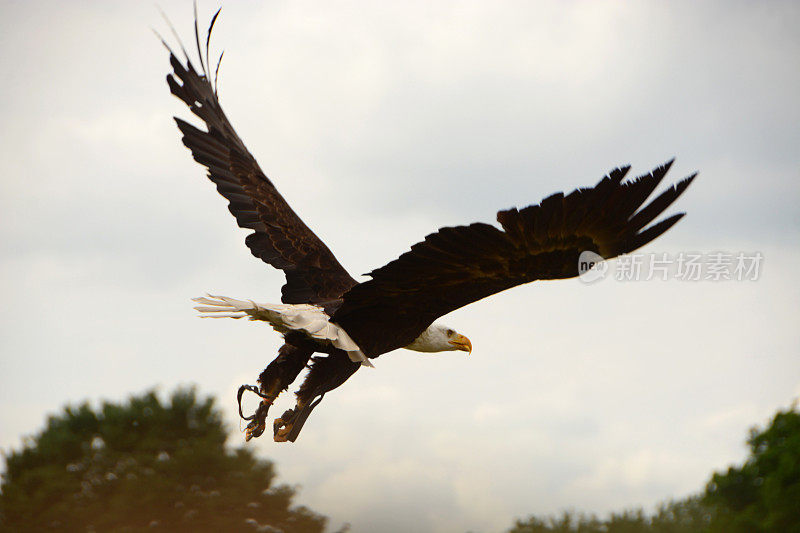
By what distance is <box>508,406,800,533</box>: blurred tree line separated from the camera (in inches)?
504

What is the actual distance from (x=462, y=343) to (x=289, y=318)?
4.31 feet

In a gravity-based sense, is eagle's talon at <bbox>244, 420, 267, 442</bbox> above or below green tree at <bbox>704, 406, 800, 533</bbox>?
below

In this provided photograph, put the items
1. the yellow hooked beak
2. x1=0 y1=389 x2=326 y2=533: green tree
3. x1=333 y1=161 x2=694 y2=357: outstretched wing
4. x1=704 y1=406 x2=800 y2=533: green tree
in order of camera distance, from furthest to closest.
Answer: x1=704 y1=406 x2=800 y2=533: green tree → x1=0 y1=389 x2=326 y2=533: green tree → the yellow hooked beak → x1=333 y1=161 x2=694 y2=357: outstretched wing

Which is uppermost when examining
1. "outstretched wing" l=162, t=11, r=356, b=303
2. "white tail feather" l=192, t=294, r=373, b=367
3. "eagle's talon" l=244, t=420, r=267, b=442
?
"outstretched wing" l=162, t=11, r=356, b=303

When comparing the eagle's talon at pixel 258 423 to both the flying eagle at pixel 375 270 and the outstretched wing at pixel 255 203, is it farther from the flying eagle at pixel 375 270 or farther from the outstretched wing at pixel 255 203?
Result: the outstretched wing at pixel 255 203

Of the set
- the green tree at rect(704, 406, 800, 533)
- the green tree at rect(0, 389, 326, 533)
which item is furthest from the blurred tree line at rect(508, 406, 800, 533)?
the green tree at rect(0, 389, 326, 533)

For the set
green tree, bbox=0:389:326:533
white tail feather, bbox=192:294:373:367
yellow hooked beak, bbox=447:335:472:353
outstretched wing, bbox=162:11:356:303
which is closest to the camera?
white tail feather, bbox=192:294:373:367

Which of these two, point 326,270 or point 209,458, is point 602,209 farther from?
point 209,458

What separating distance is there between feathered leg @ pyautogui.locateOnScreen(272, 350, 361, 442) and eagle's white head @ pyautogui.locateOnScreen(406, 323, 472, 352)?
533mm

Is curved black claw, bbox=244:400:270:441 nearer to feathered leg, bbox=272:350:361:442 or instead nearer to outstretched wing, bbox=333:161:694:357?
feathered leg, bbox=272:350:361:442

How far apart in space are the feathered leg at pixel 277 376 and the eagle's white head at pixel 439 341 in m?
0.72

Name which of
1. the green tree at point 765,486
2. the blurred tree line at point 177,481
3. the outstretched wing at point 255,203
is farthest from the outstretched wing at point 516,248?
the green tree at point 765,486

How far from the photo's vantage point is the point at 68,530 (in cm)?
1263

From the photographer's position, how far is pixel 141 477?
43.1 ft
